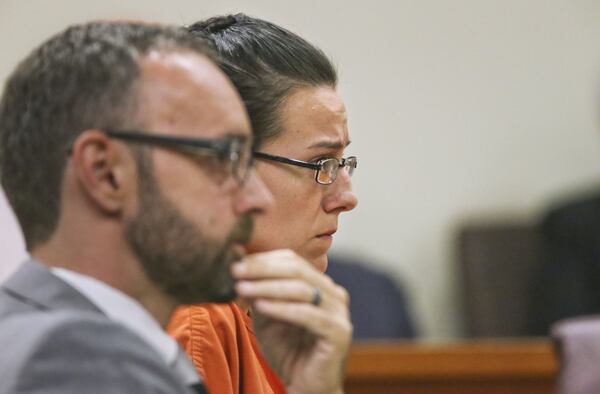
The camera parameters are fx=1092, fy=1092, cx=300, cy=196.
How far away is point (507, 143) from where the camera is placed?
401cm

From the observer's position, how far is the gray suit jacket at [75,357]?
2.85 ft

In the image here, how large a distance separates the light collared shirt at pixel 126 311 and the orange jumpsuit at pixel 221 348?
436 millimetres

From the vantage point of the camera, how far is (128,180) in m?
1.00

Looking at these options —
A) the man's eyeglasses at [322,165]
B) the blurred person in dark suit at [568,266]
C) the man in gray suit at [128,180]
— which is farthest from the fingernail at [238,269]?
the blurred person in dark suit at [568,266]

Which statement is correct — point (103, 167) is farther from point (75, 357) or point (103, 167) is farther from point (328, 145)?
point (328, 145)

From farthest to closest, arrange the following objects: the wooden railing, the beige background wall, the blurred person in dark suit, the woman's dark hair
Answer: the beige background wall → the blurred person in dark suit → the wooden railing → the woman's dark hair

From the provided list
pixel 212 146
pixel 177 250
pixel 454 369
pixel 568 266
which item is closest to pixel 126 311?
pixel 177 250

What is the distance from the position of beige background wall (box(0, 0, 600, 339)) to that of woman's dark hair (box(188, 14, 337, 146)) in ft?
6.85

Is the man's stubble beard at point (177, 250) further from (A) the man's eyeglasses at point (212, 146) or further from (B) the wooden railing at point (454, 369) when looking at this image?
(B) the wooden railing at point (454, 369)

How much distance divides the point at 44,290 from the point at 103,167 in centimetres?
12

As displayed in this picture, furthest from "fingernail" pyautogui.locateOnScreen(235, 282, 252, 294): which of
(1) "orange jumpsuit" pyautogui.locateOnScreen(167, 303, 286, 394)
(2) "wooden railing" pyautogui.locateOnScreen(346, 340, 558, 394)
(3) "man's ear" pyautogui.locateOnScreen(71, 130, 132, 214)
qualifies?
(2) "wooden railing" pyautogui.locateOnScreen(346, 340, 558, 394)

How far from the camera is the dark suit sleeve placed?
87 centimetres

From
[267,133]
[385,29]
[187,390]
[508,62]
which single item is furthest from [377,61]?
[187,390]

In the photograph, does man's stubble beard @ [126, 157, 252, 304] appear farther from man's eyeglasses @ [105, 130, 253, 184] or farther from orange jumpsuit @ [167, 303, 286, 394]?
orange jumpsuit @ [167, 303, 286, 394]
